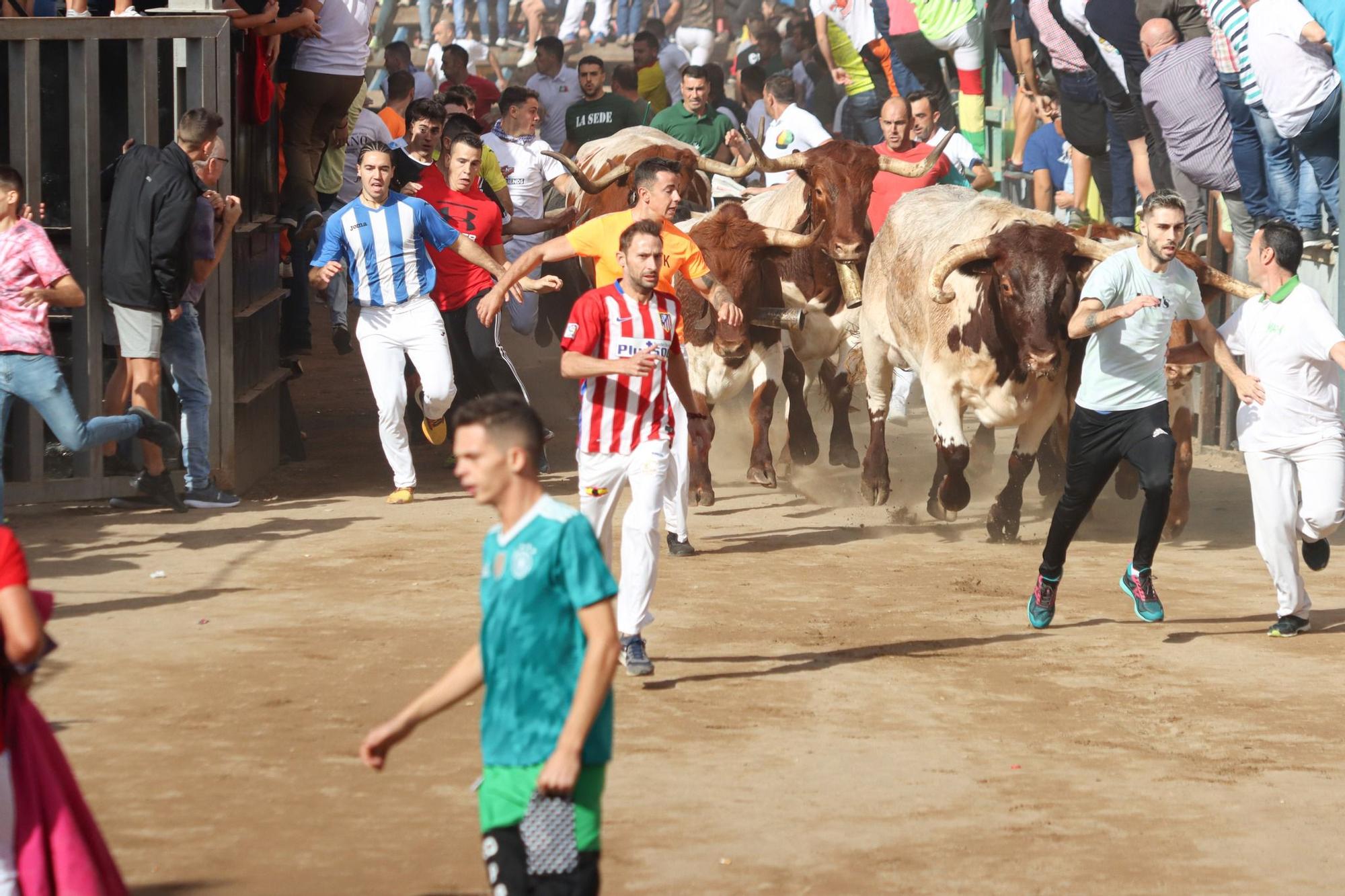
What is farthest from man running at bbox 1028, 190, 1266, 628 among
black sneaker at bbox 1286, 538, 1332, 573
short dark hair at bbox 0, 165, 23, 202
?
short dark hair at bbox 0, 165, 23, 202

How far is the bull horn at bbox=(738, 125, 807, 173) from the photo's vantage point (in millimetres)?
12828

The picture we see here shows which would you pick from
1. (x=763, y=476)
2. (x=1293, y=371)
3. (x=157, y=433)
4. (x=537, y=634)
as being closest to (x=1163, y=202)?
(x=1293, y=371)

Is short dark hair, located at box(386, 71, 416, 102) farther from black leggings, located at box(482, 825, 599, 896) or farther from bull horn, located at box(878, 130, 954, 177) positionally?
black leggings, located at box(482, 825, 599, 896)

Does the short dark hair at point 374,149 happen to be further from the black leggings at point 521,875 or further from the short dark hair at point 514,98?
the black leggings at point 521,875

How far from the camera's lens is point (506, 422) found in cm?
410

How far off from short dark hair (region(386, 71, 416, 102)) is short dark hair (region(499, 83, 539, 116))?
0.71 meters

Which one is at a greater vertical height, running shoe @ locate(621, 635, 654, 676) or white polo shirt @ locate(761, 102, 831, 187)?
white polo shirt @ locate(761, 102, 831, 187)

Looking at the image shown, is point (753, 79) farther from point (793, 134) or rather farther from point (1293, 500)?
point (1293, 500)

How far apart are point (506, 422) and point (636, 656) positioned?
11.5ft

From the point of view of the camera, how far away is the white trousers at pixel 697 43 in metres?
25.6

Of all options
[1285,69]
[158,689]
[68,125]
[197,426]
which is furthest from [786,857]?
[1285,69]

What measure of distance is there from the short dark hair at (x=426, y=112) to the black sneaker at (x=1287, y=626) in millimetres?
6299

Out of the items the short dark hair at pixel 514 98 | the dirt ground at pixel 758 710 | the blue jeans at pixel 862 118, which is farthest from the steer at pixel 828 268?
the blue jeans at pixel 862 118

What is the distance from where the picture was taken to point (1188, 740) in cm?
680
